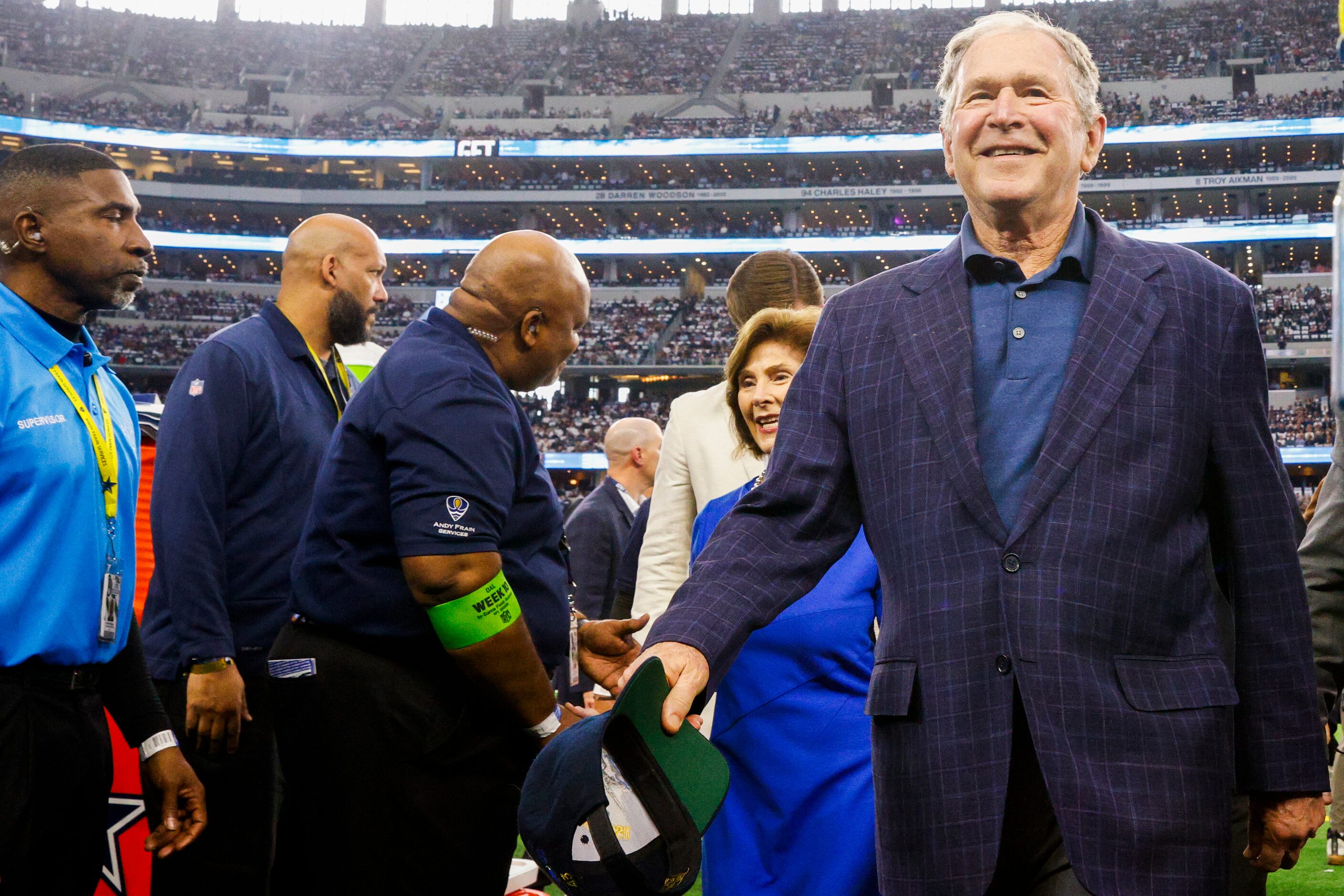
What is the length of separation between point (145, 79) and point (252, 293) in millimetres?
12500

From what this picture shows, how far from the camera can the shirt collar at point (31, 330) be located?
229cm

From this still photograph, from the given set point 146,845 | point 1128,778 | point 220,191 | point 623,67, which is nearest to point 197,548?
point 146,845

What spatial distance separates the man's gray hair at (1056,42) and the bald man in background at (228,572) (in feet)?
5.91

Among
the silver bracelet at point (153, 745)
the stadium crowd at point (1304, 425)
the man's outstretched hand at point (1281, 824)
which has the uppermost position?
the man's outstretched hand at point (1281, 824)

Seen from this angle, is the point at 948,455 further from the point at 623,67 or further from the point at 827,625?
the point at 623,67

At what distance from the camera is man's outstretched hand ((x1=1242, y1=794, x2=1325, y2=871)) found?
1.65 m

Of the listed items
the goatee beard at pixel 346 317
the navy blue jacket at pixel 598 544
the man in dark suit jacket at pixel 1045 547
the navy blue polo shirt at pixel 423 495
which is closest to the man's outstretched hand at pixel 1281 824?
the man in dark suit jacket at pixel 1045 547

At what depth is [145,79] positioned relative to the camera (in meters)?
47.9

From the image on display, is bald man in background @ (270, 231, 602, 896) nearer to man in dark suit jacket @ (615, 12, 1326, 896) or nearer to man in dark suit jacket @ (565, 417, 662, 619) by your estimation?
man in dark suit jacket @ (615, 12, 1326, 896)

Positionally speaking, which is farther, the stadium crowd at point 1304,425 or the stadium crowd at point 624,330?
the stadium crowd at point 624,330

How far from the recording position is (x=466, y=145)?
4347cm

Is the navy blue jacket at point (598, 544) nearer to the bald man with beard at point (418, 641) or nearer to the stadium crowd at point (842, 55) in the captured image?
the bald man with beard at point (418, 641)

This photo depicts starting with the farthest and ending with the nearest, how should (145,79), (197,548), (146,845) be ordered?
1. (145,79)
2. (197,548)
3. (146,845)

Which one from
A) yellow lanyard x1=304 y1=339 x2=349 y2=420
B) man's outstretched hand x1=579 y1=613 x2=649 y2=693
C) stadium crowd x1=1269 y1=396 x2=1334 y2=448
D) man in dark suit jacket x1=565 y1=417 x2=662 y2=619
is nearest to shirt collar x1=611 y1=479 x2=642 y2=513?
man in dark suit jacket x1=565 y1=417 x2=662 y2=619
